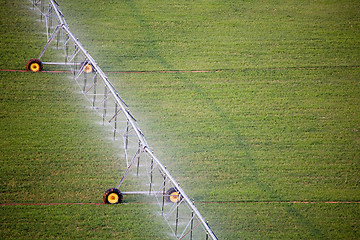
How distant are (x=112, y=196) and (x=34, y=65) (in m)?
5.28

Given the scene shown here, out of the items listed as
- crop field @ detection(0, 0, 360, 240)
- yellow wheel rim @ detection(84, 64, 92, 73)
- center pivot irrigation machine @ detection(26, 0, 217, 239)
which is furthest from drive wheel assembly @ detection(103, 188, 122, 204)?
yellow wheel rim @ detection(84, 64, 92, 73)

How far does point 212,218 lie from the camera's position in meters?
9.77

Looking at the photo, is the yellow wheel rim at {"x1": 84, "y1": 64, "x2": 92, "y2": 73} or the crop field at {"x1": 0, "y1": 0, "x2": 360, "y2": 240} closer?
the crop field at {"x1": 0, "y1": 0, "x2": 360, "y2": 240}

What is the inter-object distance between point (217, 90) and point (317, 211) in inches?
190

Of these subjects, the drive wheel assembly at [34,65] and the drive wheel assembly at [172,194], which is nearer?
the drive wheel assembly at [172,194]

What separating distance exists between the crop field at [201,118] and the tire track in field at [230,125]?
3cm

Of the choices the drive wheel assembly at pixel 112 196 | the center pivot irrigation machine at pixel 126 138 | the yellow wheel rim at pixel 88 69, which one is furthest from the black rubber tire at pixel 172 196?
the yellow wheel rim at pixel 88 69

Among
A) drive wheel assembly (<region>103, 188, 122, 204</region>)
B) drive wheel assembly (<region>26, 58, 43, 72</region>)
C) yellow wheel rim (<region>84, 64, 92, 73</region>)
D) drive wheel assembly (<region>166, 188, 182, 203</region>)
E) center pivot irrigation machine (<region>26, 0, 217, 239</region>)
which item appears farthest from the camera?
yellow wheel rim (<region>84, 64, 92, 73</region>)

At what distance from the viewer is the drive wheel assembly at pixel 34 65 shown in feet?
38.1

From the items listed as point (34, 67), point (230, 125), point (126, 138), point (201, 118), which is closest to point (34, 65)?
point (34, 67)

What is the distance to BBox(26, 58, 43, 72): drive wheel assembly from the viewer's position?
38.1ft

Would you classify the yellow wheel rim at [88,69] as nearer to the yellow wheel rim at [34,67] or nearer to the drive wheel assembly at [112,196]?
the yellow wheel rim at [34,67]

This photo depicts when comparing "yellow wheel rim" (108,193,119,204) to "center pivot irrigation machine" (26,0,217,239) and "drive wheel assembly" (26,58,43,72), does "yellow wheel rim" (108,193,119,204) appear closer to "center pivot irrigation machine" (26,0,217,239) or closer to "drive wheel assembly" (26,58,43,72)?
"center pivot irrigation machine" (26,0,217,239)

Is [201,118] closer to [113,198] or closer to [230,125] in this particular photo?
[230,125]
